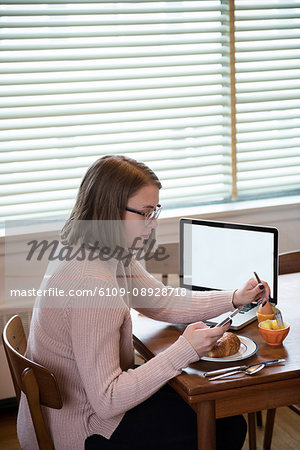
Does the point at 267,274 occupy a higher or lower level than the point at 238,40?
lower

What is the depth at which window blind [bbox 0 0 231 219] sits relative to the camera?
106 inches

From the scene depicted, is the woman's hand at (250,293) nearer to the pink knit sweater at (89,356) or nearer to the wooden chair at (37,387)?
the pink knit sweater at (89,356)

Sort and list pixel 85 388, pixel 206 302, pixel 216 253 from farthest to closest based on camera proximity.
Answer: pixel 216 253, pixel 206 302, pixel 85 388

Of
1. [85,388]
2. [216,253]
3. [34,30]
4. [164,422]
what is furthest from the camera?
[34,30]

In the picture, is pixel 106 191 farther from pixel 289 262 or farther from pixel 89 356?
pixel 289 262

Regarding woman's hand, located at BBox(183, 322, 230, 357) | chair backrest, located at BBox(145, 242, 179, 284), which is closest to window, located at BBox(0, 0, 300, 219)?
chair backrest, located at BBox(145, 242, 179, 284)

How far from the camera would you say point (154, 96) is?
9.50 feet

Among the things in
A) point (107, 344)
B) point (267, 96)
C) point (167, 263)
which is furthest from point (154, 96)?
point (107, 344)

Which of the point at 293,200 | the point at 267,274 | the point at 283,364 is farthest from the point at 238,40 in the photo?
the point at 283,364

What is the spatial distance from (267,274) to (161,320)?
0.39 meters

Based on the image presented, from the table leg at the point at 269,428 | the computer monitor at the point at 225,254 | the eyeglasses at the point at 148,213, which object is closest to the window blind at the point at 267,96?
the computer monitor at the point at 225,254

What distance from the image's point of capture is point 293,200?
3219 millimetres

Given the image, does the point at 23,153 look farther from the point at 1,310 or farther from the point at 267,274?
the point at 267,274

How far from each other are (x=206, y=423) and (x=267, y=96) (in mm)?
2126
